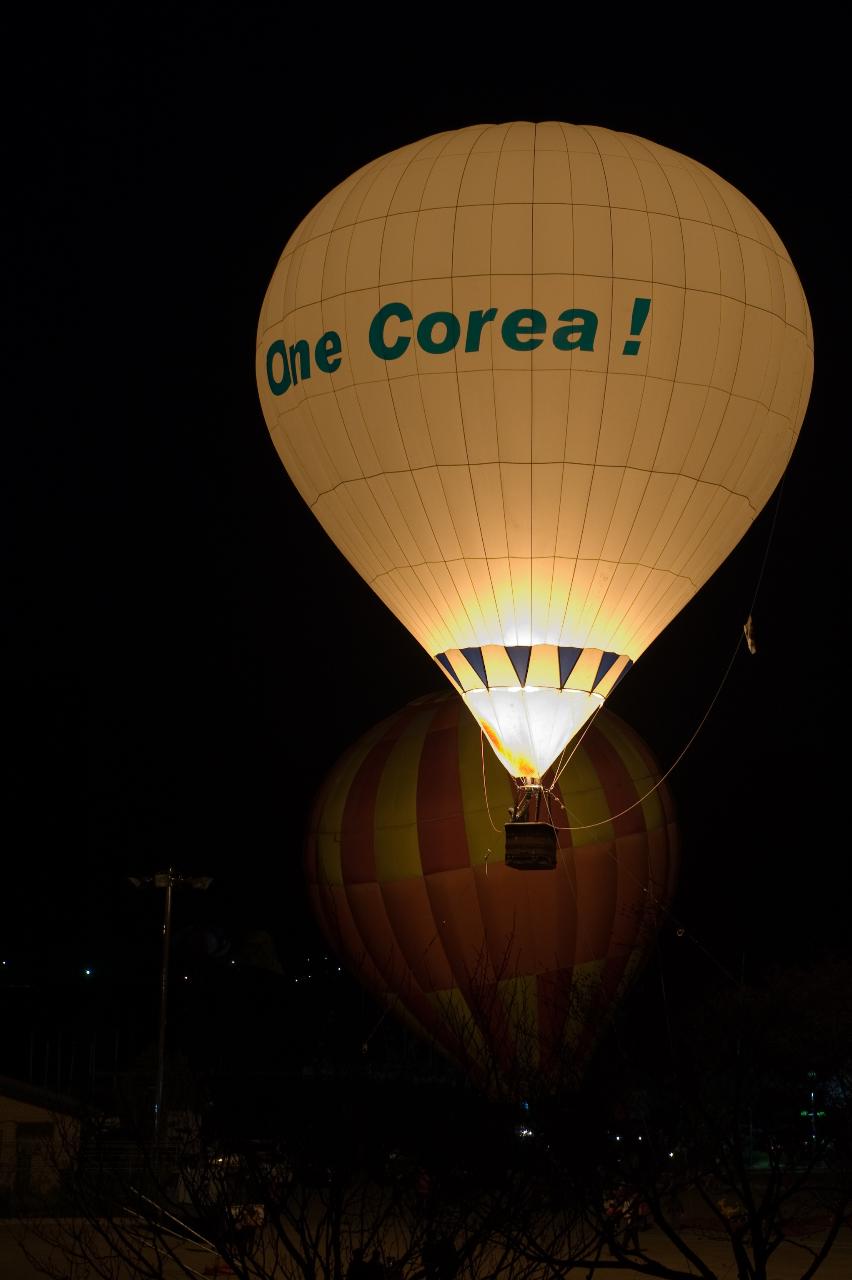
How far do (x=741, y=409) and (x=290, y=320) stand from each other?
16.3ft

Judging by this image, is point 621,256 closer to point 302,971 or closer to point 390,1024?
point 390,1024

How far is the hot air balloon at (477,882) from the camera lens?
24.0m

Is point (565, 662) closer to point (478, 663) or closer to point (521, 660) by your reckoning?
point (521, 660)

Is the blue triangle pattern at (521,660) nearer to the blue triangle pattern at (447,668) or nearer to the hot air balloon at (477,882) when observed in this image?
the blue triangle pattern at (447,668)

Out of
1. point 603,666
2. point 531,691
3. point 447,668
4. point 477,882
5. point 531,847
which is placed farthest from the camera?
point 477,882

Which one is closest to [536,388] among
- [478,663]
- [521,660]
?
[521,660]

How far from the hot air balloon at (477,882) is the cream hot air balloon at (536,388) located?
19.3 ft

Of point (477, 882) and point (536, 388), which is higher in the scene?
point (536, 388)

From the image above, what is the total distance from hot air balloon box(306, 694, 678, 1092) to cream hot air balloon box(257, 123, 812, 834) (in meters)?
5.88

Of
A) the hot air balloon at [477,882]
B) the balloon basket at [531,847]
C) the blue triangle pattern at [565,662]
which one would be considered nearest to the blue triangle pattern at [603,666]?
the blue triangle pattern at [565,662]

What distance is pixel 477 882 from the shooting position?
24.1 metres

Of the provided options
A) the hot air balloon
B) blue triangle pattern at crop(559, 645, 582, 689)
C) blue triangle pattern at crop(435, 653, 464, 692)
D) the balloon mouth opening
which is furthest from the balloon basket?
the hot air balloon

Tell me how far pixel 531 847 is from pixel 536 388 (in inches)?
189

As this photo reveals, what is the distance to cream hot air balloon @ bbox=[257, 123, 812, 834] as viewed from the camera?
56.9ft
